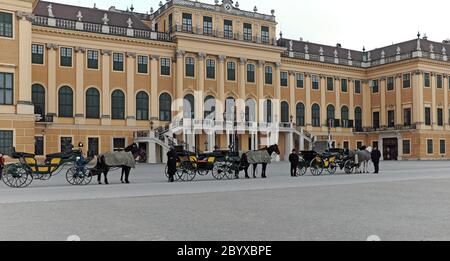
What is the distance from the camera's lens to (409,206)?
12.5m

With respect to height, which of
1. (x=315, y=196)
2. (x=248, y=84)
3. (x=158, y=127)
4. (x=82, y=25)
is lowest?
(x=315, y=196)

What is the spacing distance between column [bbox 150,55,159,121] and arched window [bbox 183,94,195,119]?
286 centimetres

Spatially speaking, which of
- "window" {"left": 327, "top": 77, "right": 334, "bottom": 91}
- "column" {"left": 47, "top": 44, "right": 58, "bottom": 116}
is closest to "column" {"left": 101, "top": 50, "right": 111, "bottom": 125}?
"column" {"left": 47, "top": 44, "right": 58, "bottom": 116}

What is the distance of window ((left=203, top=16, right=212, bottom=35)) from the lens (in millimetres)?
53906

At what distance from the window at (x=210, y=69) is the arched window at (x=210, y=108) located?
225 centimetres

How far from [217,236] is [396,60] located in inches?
2415

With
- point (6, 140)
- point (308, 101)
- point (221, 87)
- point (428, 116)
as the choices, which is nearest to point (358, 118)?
point (428, 116)

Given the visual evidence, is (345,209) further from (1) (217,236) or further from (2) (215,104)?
(2) (215,104)

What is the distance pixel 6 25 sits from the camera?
1385 inches

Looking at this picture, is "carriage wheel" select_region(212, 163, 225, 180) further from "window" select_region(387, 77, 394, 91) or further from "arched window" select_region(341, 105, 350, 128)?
"window" select_region(387, 77, 394, 91)

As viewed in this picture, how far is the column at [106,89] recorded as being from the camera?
4863cm

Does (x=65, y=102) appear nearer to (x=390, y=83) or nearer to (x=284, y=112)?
(x=284, y=112)

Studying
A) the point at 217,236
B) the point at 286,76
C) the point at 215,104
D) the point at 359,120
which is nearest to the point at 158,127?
the point at 215,104

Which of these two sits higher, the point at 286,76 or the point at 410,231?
the point at 286,76
